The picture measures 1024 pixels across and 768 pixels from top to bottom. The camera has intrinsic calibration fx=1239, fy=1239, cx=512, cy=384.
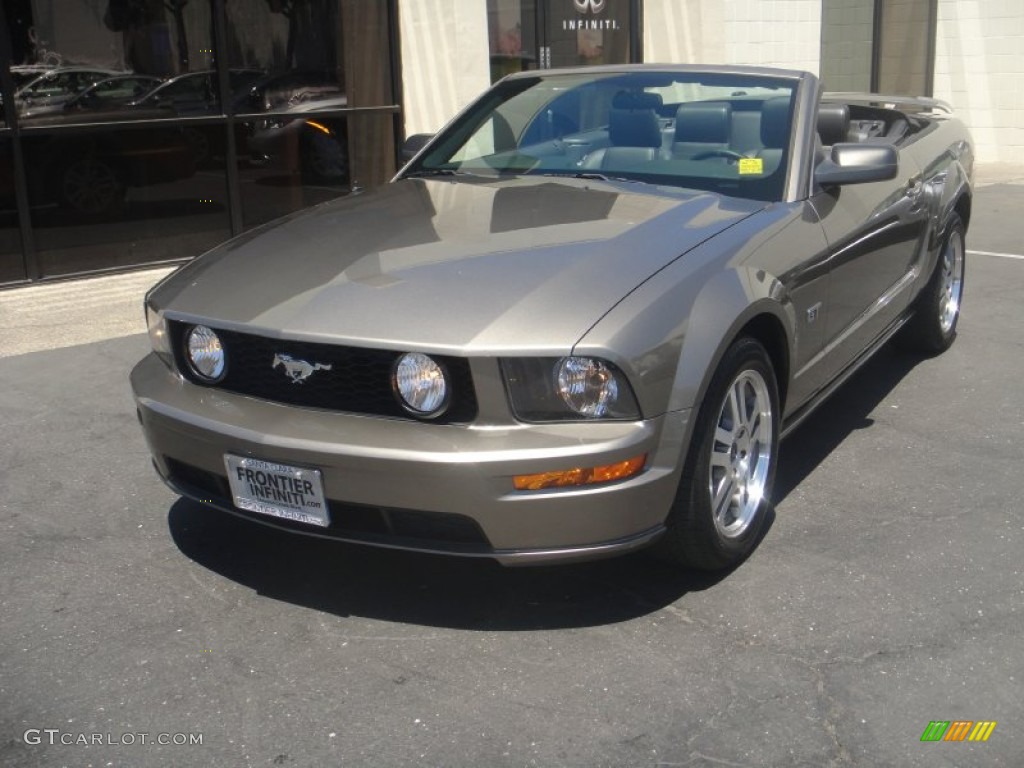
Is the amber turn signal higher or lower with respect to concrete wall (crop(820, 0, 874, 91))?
lower

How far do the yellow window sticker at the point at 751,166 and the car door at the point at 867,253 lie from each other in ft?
0.74

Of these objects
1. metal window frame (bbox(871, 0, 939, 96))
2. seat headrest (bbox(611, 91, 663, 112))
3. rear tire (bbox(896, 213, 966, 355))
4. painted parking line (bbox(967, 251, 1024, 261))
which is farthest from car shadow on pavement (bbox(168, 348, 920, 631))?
metal window frame (bbox(871, 0, 939, 96))

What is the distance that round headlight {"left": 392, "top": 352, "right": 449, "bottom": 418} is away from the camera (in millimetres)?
3350

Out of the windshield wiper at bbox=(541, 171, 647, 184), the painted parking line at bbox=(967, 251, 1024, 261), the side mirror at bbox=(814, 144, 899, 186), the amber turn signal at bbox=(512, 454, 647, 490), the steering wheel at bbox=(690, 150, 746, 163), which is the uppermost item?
the steering wheel at bbox=(690, 150, 746, 163)

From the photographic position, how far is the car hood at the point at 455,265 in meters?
3.36

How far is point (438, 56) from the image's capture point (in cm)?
1074

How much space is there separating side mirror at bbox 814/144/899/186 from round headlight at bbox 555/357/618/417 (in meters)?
1.71

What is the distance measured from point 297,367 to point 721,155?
199cm

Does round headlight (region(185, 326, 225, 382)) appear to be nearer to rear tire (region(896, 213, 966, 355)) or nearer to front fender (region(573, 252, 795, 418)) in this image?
front fender (region(573, 252, 795, 418))

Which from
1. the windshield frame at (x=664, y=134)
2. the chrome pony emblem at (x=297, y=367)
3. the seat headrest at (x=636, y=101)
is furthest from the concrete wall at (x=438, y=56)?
the chrome pony emblem at (x=297, y=367)

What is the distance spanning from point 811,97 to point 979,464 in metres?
1.60

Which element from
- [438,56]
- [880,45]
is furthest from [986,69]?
[438,56]

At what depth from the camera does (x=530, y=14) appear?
1173 cm

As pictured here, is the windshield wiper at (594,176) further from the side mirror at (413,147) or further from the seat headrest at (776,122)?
the side mirror at (413,147)
